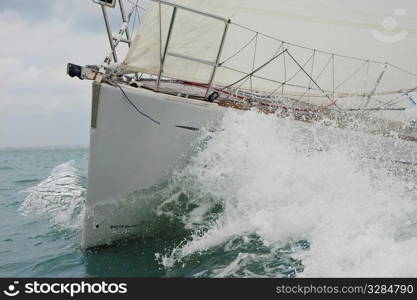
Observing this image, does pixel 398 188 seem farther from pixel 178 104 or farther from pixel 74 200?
pixel 74 200

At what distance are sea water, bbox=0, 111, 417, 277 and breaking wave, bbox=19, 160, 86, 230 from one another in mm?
962

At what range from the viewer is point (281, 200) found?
509 centimetres

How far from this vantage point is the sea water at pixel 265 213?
4383 millimetres

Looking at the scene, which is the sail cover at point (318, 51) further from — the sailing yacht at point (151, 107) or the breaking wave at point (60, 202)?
the breaking wave at point (60, 202)

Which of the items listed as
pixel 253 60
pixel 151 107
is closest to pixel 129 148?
pixel 151 107

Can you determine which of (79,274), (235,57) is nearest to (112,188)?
(79,274)

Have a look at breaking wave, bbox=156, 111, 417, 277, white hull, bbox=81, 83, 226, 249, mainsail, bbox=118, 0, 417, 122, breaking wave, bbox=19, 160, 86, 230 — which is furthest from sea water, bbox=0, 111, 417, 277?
breaking wave, bbox=19, 160, 86, 230

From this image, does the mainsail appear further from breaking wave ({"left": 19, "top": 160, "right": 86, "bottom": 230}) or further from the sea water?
breaking wave ({"left": 19, "top": 160, "right": 86, "bottom": 230})

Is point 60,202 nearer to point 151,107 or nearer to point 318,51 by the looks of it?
point 151,107

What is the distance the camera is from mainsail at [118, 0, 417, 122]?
5051 mm

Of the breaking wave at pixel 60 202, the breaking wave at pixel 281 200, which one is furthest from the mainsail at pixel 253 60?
the breaking wave at pixel 60 202

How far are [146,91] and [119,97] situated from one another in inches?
11.7

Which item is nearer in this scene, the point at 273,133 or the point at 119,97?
the point at 119,97

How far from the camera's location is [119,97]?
4887 mm
